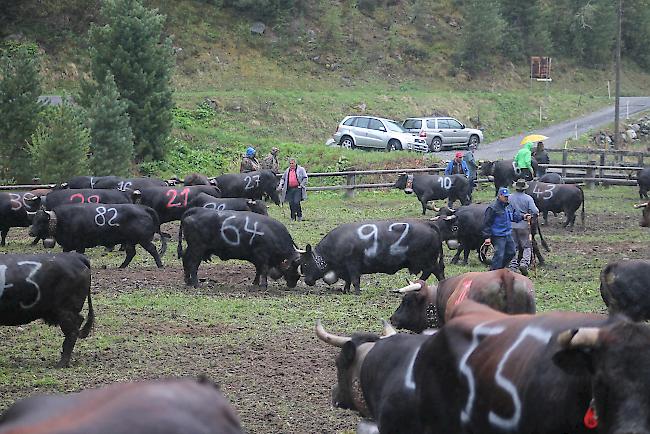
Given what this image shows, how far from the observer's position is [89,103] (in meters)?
31.8

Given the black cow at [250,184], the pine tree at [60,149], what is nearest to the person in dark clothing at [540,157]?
the black cow at [250,184]

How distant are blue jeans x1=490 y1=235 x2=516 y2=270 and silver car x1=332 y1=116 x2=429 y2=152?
72.2 ft

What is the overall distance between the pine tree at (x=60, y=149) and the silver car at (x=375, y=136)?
48.2 feet

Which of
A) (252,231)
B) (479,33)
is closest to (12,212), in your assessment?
(252,231)

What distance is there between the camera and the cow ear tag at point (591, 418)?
5.17 metres

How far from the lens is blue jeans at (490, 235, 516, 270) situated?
53.4 ft

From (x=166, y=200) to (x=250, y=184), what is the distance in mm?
4848

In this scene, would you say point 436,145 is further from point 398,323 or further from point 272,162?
point 398,323

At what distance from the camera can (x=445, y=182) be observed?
26516 millimetres

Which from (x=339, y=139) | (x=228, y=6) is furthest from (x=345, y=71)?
(x=339, y=139)

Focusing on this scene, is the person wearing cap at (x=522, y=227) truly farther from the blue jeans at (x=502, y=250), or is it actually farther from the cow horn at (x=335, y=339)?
the cow horn at (x=335, y=339)

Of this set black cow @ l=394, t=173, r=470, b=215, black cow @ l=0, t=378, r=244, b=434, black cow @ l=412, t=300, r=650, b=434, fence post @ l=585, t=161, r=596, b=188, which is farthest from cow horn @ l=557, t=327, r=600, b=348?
fence post @ l=585, t=161, r=596, b=188

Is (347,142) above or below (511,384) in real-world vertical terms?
above

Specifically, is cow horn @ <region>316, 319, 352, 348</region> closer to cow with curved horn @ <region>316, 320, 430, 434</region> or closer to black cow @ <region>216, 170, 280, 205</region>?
cow with curved horn @ <region>316, 320, 430, 434</region>
